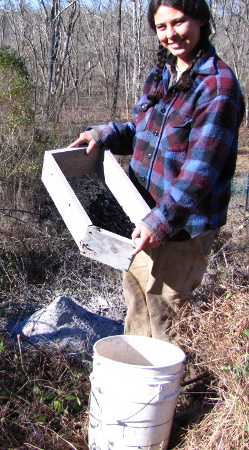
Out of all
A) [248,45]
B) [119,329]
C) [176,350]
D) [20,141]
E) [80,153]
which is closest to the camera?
[176,350]

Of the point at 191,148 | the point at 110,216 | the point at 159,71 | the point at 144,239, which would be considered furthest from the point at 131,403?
the point at 159,71

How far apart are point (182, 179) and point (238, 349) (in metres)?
0.84

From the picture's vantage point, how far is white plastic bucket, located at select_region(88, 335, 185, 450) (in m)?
2.09

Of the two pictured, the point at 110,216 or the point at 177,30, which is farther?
the point at 110,216

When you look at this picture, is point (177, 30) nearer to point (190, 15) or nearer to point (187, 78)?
point (190, 15)

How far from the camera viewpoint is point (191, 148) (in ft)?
7.71

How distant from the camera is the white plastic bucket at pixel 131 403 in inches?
82.4

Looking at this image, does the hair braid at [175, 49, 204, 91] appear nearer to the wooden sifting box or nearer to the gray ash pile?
the wooden sifting box

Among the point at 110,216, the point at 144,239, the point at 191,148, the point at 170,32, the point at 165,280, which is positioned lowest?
the point at 165,280

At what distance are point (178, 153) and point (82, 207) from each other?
53 centimetres

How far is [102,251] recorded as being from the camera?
2.38 meters

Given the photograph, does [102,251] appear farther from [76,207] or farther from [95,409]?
[95,409]

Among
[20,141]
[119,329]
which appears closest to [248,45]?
[20,141]

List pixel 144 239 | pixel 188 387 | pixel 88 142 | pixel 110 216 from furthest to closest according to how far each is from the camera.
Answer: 1. pixel 110 216
2. pixel 88 142
3. pixel 188 387
4. pixel 144 239
